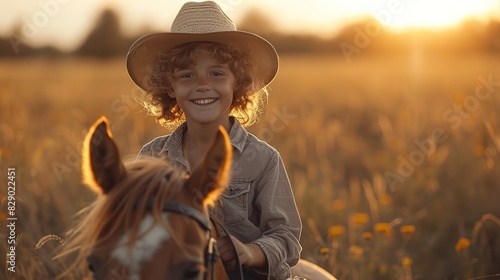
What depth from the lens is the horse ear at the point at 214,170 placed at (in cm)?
255

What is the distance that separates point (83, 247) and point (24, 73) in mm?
19875

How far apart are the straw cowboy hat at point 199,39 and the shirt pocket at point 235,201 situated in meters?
0.80

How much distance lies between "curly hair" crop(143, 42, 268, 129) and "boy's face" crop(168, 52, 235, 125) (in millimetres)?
40

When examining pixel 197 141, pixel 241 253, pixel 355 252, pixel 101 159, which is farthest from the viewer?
pixel 355 252

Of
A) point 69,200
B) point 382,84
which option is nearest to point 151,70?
point 69,200

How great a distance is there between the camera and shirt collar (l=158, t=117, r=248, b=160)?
3.61 m

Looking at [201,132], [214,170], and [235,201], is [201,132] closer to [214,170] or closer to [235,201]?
[235,201]

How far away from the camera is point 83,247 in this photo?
8.23ft

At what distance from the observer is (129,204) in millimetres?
2467

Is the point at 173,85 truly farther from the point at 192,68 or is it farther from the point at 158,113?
the point at 158,113

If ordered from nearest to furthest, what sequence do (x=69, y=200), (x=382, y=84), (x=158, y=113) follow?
(x=158, y=113), (x=69, y=200), (x=382, y=84)

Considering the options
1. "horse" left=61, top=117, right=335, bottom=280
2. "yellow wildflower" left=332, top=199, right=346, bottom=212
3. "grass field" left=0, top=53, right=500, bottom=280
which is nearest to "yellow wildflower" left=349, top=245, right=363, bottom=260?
"grass field" left=0, top=53, right=500, bottom=280

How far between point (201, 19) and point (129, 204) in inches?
61.8

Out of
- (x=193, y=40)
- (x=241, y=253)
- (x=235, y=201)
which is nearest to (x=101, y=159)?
(x=241, y=253)
